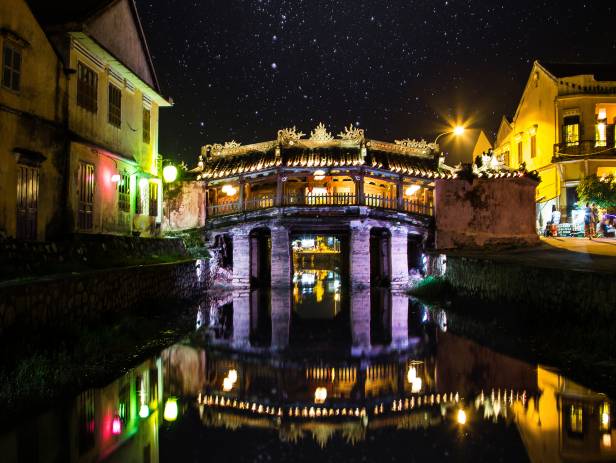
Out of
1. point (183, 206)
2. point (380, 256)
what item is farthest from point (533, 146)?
point (183, 206)

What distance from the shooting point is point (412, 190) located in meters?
33.2

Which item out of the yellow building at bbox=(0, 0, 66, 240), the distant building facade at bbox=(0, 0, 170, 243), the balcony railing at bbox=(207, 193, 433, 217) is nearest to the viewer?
the yellow building at bbox=(0, 0, 66, 240)

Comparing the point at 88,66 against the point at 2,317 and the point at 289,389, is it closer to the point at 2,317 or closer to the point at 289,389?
the point at 2,317

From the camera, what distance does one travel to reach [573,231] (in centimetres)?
3356

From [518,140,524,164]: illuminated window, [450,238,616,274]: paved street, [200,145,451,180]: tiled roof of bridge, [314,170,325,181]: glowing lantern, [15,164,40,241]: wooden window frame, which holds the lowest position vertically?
[450,238,616,274]: paved street

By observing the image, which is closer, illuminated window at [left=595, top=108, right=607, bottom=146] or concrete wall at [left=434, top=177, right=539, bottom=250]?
concrete wall at [left=434, top=177, right=539, bottom=250]

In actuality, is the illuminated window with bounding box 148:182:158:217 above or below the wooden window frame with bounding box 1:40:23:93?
below

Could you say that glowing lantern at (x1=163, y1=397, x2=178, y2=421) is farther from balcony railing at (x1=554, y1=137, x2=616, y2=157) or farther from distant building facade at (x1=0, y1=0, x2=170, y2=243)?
balcony railing at (x1=554, y1=137, x2=616, y2=157)

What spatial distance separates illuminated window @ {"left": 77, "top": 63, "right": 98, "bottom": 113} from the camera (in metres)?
18.7

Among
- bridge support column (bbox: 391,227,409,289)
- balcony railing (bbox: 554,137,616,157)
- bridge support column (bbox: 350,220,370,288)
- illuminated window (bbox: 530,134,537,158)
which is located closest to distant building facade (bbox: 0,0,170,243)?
bridge support column (bbox: 350,220,370,288)

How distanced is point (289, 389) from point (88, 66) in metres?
15.4

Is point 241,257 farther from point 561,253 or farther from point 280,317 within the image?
point 561,253

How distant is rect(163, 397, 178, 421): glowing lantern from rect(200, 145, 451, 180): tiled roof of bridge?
71.0 ft

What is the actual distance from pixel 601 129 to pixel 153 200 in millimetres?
29356
